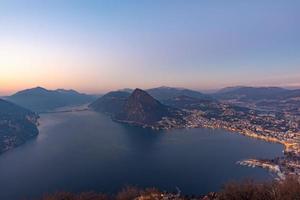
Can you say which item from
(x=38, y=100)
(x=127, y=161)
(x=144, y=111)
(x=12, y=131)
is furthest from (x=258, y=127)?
(x=38, y=100)

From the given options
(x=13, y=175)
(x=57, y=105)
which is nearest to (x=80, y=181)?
(x=13, y=175)

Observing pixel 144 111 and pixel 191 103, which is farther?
pixel 191 103

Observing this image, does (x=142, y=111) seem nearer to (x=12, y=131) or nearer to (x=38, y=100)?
(x=12, y=131)

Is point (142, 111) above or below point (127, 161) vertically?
above

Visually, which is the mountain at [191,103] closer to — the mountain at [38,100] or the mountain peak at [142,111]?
the mountain peak at [142,111]

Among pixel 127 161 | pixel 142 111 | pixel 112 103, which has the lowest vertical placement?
pixel 127 161

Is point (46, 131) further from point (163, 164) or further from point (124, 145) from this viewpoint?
point (163, 164)
